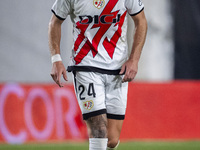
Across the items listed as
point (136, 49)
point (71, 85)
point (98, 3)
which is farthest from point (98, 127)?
point (71, 85)

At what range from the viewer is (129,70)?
4.48 metres

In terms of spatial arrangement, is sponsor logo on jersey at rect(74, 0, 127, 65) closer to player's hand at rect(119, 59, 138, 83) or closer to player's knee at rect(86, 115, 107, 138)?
player's hand at rect(119, 59, 138, 83)

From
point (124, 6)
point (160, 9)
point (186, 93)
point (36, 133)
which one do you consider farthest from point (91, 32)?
point (160, 9)

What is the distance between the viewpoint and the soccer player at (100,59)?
175 inches

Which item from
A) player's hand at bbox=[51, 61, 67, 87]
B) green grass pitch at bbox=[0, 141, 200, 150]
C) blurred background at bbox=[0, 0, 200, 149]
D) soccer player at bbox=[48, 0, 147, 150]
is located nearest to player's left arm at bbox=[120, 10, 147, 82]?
soccer player at bbox=[48, 0, 147, 150]

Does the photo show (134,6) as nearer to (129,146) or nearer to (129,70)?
(129,70)

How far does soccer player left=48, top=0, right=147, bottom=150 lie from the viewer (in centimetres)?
444

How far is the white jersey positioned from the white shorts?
70mm

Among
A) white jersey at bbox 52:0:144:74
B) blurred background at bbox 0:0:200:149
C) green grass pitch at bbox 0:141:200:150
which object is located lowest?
green grass pitch at bbox 0:141:200:150

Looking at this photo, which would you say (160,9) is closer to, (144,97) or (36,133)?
(144,97)

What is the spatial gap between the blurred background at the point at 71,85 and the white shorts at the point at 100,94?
12.1ft

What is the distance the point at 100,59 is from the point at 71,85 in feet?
13.4

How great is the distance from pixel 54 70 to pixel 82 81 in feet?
0.83

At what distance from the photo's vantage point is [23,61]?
362 inches
